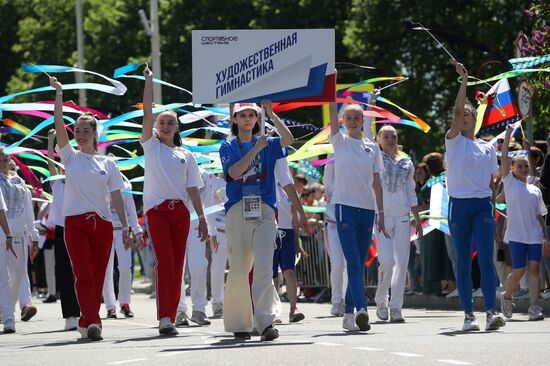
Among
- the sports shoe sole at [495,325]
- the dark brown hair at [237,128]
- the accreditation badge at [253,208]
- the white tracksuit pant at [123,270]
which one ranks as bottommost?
the sports shoe sole at [495,325]

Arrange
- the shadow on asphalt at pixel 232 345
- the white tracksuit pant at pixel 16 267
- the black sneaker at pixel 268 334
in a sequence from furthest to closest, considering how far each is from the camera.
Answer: the white tracksuit pant at pixel 16 267
the black sneaker at pixel 268 334
the shadow on asphalt at pixel 232 345

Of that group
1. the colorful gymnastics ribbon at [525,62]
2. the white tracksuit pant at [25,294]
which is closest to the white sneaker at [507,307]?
the colorful gymnastics ribbon at [525,62]

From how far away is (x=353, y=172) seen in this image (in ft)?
42.2

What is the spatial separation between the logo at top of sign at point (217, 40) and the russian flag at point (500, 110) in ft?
13.5

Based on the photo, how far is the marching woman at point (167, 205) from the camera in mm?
12500

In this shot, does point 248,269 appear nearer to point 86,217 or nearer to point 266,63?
point 86,217

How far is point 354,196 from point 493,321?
170cm

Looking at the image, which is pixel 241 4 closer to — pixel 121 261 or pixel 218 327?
pixel 121 261

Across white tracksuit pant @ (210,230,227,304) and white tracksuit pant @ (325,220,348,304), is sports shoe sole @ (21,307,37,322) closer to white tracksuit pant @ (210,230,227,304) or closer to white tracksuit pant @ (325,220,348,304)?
white tracksuit pant @ (210,230,227,304)

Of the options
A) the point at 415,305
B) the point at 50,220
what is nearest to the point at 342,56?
the point at 415,305

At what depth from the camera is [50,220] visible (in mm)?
15656

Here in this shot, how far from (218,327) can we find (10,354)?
10.0 ft

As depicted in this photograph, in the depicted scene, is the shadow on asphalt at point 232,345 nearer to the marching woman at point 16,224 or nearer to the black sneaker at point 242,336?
the black sneaker at point 242,336

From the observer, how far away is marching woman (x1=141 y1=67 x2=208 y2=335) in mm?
12500
